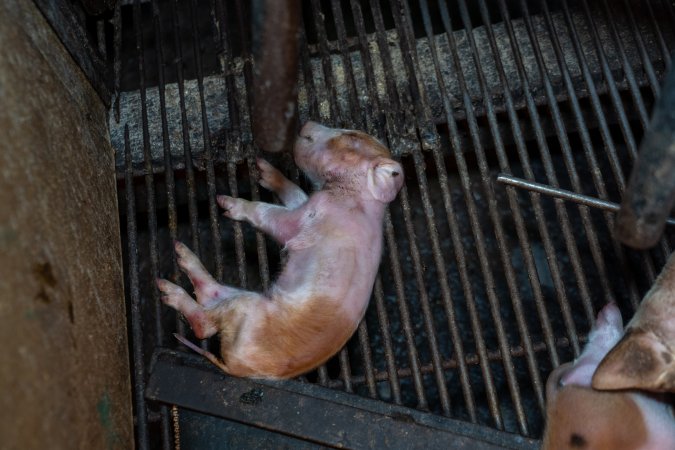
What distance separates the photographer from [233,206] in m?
2.85

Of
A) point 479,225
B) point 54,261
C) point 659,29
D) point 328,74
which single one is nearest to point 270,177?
point 328,74

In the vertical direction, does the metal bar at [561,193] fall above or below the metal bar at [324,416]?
above

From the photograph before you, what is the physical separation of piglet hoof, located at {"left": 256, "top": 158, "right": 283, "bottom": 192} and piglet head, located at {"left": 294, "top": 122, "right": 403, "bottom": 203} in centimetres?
11

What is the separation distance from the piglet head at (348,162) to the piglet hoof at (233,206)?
0.92ft

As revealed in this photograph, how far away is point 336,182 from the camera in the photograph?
8.95 ft

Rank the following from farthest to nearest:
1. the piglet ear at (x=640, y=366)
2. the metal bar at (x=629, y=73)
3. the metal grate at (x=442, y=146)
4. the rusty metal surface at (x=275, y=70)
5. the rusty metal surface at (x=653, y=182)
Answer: the metal bar at (x=629, y=73) < the metal grate at (x=442, y=146) < the piglet ear at (x=640, y=366) < the rusty metal surface at (x=275, y=70) < the rusty metal surface at (x=653, y=182)

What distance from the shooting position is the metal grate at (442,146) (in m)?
2.81

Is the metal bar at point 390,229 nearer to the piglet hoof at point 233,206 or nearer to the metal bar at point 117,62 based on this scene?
the piglet hoof at point 233,206

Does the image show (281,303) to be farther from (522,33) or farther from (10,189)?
(522,33)

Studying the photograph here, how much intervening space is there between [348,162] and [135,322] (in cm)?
102

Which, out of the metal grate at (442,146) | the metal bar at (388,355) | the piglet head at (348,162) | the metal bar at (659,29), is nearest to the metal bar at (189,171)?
the metal grate at (442,146)

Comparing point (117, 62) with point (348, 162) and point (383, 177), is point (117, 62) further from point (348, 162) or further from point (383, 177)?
point (383, 177)

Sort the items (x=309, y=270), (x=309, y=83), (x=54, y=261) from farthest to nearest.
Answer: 1. (x=309, y=83)
2. (x=309, y=270)
3. (x=54, y=261)

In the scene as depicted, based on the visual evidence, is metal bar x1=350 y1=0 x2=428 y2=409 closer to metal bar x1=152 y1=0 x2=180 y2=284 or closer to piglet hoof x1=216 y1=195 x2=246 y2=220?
piglet hoof x1=216 y1=195 x2=246 y2=220
